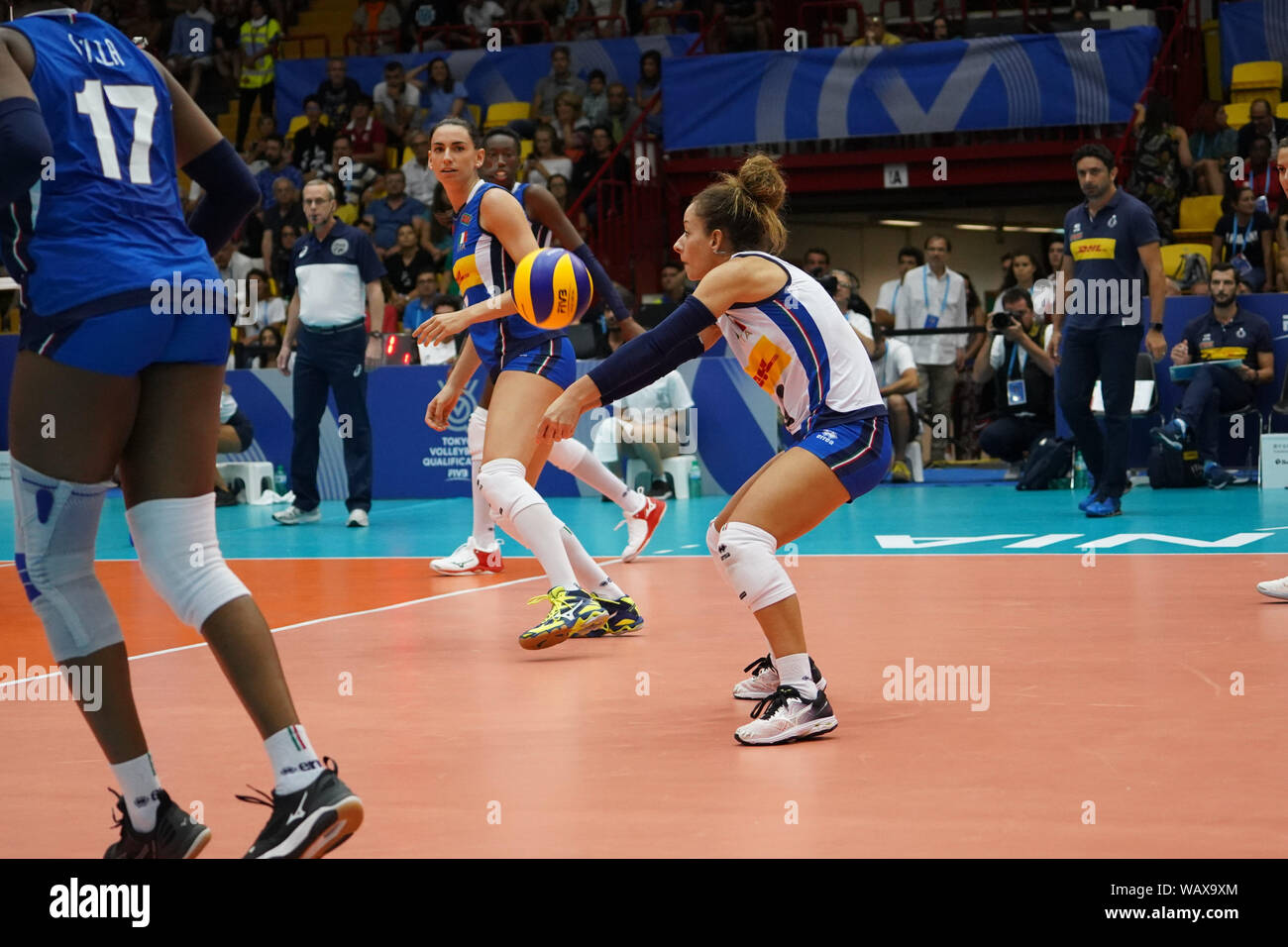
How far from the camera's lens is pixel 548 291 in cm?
629

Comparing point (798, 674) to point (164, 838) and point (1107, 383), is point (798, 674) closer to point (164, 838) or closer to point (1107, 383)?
point (164, 838)

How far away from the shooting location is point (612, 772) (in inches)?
159

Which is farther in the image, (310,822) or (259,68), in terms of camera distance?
(259,68)

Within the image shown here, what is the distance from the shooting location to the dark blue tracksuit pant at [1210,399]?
43.3 feet

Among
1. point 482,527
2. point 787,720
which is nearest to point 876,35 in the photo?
point 482,527

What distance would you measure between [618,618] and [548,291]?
1355 millimetres

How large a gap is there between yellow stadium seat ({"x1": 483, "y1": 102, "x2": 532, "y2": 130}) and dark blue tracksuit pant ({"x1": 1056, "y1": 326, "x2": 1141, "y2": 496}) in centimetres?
1117

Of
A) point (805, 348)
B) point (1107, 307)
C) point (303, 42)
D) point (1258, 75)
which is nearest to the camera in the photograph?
point (805, 348)

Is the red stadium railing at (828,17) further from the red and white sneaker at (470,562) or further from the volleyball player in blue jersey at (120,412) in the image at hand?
the volleyball player in blue jersey at (120,412)

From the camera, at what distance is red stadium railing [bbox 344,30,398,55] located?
21.9 m

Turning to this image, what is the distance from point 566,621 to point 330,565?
3781 mm

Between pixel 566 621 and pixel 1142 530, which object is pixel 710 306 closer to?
pixel 566 621
